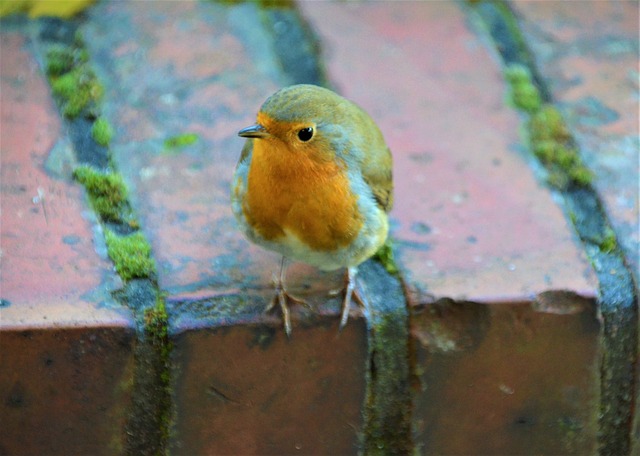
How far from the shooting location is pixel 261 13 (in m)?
2.32

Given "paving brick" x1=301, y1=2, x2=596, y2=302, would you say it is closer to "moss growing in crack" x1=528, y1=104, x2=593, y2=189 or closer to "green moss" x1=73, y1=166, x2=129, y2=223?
"moss growing in crack" x1=528, y1=104, x2=593, y2=189

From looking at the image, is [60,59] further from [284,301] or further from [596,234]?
[596,234]

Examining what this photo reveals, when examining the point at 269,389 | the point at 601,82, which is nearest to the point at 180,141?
the point at 269,389

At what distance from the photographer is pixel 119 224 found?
175 cm

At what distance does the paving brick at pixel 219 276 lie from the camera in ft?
5.26

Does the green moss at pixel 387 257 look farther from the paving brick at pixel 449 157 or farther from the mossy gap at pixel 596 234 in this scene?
the mossy gap at pixel 596 234

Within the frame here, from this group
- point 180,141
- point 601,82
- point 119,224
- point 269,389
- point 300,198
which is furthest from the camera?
point 601,82

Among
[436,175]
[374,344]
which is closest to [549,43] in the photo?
[436,175]

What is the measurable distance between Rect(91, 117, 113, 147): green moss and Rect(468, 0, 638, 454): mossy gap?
0.86 metres

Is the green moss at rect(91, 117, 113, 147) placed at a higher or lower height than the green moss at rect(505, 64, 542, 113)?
lower

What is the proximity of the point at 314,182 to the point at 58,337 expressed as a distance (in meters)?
0.60

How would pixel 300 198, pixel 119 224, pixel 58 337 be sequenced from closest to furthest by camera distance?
pixel 58 337 → pixel 119 224 → pixel 300 198

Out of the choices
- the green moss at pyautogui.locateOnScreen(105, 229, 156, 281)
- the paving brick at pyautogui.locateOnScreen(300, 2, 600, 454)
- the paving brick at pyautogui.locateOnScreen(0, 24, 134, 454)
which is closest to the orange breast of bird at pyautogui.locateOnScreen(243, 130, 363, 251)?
the paving brick at pyautogui.locateOnScreen(300, 2, 600, 454)

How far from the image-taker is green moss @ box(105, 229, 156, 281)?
165 centimetres
